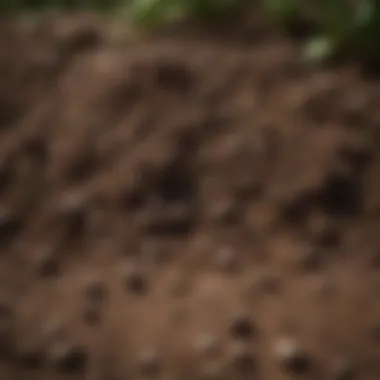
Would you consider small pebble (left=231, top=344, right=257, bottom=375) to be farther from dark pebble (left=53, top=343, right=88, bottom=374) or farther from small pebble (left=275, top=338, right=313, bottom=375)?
dark pebble (left=53, top=343, right=88, bottom=374)

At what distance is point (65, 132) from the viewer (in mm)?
1598

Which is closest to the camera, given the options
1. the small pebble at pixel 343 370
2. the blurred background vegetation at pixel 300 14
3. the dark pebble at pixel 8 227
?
the small pebble at pixel 343 370

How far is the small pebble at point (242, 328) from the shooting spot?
121 centimetres

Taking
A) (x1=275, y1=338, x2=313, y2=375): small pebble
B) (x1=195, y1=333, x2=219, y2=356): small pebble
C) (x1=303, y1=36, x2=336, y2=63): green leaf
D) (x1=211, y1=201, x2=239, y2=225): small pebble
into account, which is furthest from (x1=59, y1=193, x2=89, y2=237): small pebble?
(x1=303, y1=36, x2=336, y2=63): green leaf

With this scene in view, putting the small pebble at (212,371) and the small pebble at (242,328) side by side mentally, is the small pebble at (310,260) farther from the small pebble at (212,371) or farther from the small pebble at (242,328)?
the small pebble at (212,371)

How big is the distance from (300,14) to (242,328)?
946 millimetres

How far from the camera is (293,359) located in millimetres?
1156

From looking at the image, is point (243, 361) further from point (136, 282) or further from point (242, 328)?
point (136, 282)

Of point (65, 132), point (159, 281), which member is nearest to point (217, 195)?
point (159, 281)

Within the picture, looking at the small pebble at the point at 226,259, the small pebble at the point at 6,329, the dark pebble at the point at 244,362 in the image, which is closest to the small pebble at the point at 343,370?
the dark pebble at the point at 244,362

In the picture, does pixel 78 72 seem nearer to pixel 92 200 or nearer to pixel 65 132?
pixel 65 132

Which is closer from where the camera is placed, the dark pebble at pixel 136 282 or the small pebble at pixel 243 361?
the small pebble at pixel 243 361

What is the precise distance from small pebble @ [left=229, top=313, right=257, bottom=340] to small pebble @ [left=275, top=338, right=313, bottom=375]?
59 mm

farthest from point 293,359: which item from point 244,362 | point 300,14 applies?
point 300,14
